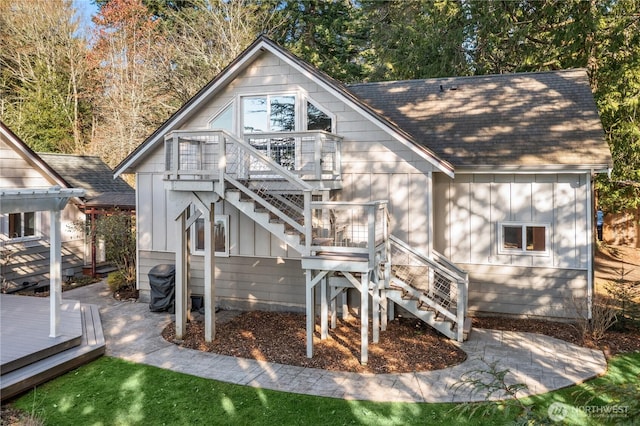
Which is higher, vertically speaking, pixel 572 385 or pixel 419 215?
pixel 419 215

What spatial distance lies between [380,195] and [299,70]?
3279mm

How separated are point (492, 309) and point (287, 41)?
20.7 meters

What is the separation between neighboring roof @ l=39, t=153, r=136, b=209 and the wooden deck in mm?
5080

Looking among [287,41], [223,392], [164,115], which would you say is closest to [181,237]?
[223,392]

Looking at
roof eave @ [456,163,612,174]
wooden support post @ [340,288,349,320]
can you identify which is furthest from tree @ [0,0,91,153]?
roof eave @ [456,163,612,174]

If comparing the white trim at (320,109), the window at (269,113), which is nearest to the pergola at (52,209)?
the window at (269,113)

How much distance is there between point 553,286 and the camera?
988cm

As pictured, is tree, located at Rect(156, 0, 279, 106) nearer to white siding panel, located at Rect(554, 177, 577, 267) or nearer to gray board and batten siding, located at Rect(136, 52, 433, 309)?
gray board and batten siding, located at Rect(136, 52, 433, 309)

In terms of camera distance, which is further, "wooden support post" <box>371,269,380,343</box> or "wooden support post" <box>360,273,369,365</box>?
"wooden support post" <box>371,269,380,343</box>

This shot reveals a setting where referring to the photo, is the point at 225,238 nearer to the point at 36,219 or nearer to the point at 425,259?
the point at 425,259

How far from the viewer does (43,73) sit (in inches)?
1019

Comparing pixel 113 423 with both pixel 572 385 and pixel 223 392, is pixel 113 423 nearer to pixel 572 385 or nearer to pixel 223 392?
pixel 223 392

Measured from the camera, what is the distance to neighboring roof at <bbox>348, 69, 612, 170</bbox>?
990cm

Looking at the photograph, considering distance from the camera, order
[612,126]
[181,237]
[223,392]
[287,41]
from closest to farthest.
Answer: [223,392] → [181,237] → [612,126] → [287,41]
